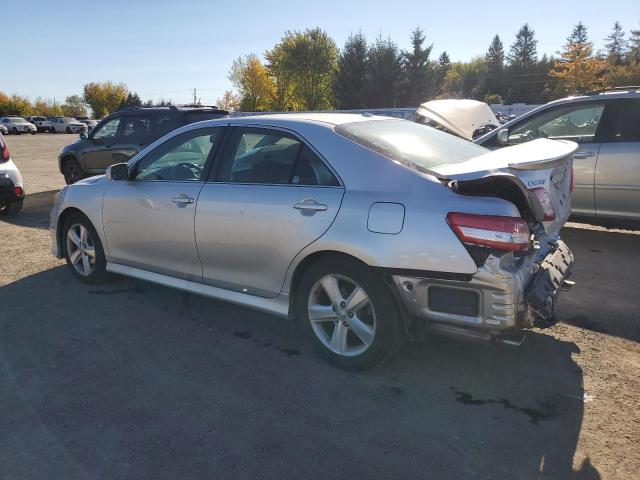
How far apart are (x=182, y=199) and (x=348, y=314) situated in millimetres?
1641

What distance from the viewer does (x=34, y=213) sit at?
8.84 metres

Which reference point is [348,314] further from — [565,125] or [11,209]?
[11,209]

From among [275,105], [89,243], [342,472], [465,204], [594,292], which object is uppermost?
[275,105]

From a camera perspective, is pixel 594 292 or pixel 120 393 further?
pixel 594 292

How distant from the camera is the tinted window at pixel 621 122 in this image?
5.79 meters

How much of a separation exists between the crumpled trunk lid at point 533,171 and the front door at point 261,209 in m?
0.79

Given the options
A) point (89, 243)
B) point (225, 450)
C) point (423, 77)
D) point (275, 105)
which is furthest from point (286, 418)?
point (275, 105)

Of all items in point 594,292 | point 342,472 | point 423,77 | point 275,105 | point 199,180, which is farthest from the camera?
point 275,105

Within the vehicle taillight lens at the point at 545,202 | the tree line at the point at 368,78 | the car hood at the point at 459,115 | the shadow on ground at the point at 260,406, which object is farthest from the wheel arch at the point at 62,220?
the tree line at the point at 368,78

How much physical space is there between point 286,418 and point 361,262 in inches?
39.0

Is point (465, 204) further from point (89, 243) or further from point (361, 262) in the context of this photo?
point (89, 243)

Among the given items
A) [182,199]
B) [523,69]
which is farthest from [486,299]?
[523,69]

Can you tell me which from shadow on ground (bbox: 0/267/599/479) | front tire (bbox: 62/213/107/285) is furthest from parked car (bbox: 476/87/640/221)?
front tire (bbox: 62/213/107/285)

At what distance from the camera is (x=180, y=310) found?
4.45m
